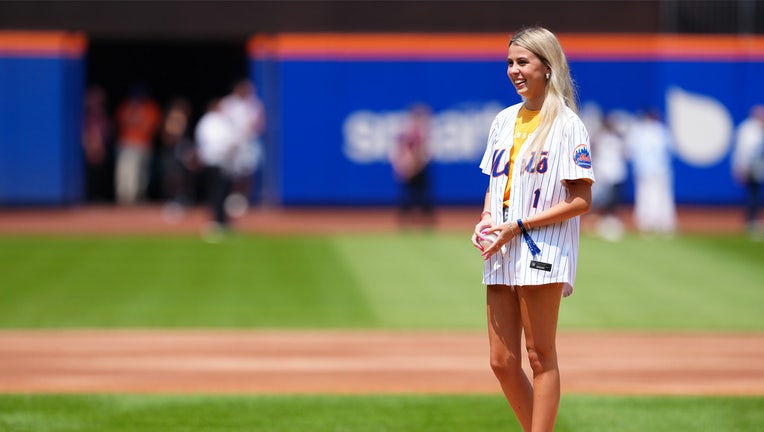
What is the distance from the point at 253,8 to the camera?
26016 millimetres

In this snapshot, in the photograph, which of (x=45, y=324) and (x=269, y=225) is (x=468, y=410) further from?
(x=269, y=225)

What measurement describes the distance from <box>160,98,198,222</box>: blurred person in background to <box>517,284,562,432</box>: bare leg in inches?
733

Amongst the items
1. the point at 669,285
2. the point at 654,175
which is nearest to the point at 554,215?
the point at 669,285

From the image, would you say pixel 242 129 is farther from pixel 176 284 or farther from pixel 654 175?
pixel 654 175

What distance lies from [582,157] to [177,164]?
21019mm

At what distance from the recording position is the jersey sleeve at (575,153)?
6074 millimetres

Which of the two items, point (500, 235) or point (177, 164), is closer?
point (500, 235)

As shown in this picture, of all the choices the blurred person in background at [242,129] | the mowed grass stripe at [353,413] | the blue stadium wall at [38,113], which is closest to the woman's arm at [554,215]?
the mowed grass stripe at [353,413]

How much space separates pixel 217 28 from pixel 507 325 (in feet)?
67.6

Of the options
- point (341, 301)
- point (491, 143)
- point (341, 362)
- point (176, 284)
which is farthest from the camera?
point (176, 284)

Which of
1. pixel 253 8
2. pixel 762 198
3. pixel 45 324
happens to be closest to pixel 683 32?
pixel 762 198

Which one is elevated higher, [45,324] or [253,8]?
[253,8]

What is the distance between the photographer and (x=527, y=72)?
6113 mm

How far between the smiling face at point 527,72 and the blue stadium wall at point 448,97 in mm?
19663
